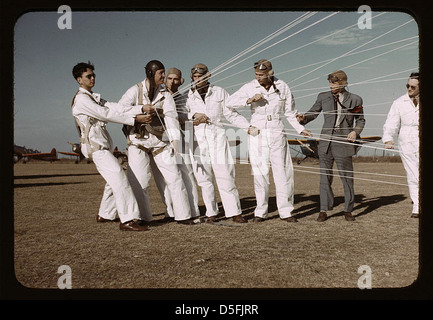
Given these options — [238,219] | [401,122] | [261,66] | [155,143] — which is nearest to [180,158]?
[155,143]

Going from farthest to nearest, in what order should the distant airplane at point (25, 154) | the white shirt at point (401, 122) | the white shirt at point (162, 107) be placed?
the white shirt at point (162, 107) < the white shirt at point (401, 122) < the distant airplane at point (25, 154)

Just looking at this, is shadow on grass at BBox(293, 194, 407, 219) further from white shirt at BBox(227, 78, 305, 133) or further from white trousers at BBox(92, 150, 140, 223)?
white trousers at BBox(92, 150, 140, 223)

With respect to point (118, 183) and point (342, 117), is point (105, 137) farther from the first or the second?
point (342, 117)

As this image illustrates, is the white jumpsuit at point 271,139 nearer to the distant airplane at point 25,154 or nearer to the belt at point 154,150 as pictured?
the belt at point 154,150

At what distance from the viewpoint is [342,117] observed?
4242 millimetres

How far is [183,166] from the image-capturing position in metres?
4.59

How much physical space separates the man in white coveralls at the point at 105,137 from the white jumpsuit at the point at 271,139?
1.25m

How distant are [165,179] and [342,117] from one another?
222 centimetres

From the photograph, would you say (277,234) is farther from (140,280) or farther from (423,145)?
(423,145)

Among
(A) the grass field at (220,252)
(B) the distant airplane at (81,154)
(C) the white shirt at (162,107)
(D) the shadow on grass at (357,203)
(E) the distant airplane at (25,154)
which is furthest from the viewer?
(D) the shadow on grass at (357,203)

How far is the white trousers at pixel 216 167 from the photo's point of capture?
4273 mm

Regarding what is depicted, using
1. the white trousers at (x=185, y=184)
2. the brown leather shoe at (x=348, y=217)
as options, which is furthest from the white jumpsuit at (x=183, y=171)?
the brown leather shoe at (x=348, y=217)

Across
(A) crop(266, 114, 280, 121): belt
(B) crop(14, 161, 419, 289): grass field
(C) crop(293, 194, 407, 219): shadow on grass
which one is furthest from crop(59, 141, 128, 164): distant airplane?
(C) crop(293, 194, 407, 219): shadow on grass

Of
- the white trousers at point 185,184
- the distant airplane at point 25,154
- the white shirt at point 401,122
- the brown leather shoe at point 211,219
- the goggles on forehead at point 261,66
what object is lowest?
the brown leather shoe at point 211,219
